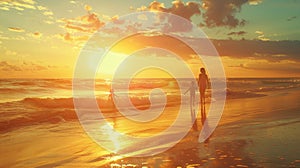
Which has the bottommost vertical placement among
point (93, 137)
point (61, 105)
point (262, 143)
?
point (262, 143)

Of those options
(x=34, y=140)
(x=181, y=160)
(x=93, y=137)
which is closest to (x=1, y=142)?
(x=34, y=140)

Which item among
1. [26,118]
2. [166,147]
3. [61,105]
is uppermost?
[61,105]

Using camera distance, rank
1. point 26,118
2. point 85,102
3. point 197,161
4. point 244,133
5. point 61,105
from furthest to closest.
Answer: point 85,102 → point 61,105 → point 26,118 → point 244,133 → point 197,161

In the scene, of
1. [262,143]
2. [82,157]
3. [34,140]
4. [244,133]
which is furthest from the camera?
[34,140]

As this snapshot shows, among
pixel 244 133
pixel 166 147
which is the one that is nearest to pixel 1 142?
pixel 166 147

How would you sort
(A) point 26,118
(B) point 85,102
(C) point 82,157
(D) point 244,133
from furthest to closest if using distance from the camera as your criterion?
(B) point 85,102 → (A) point 26,118 → (D) point 244,133 → (C) point 82,157

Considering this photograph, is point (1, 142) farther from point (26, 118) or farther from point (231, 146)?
point (231, 146)

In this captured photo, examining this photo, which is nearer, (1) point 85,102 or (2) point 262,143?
(2) point 262,143

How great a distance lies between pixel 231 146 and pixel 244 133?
2.39 metres

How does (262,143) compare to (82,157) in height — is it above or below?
below

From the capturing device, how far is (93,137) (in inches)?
437

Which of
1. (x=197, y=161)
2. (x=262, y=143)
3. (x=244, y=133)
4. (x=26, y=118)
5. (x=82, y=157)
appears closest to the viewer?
(x=197, y=161)

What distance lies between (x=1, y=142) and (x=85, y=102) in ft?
73.6

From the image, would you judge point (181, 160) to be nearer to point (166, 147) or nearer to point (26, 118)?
point (166, 147)
